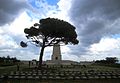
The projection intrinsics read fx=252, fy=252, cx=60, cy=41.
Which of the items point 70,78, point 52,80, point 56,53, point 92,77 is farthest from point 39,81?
point 56,53

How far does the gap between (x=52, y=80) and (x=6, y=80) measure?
9.58 feet

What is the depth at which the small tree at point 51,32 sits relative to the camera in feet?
144

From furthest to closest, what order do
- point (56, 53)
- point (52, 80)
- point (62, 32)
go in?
point (56, 53) < point (62, 32) < point (52, 80)

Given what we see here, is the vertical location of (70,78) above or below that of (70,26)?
below

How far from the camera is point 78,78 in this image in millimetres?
16281

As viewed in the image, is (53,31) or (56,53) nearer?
(53,31)

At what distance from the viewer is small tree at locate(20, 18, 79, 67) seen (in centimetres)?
4403

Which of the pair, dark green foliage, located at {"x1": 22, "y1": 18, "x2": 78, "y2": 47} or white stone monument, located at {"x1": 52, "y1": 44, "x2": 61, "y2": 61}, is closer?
dark green foliage, located at {"x1": 22, "y1": 18, "x2": 78, "y2": 47}

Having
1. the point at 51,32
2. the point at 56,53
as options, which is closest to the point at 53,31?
the point at 51,32

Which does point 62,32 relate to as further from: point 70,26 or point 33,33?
point 33,33

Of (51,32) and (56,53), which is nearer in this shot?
(51,32)

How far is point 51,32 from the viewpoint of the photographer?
146 feet

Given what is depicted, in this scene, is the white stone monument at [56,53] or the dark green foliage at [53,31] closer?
the dark green foliage at [53,31]

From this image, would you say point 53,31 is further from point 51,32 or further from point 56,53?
point 56,53
